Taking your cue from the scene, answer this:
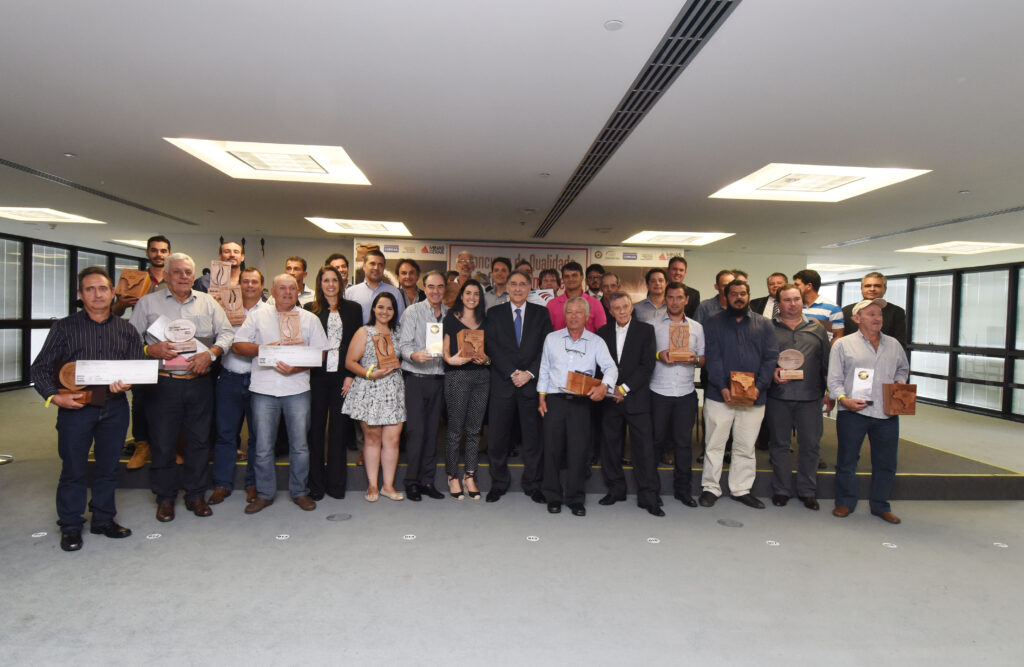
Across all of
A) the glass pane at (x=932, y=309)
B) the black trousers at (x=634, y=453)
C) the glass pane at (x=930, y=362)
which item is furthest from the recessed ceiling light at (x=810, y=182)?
the glass pane at (x=930, y=362)

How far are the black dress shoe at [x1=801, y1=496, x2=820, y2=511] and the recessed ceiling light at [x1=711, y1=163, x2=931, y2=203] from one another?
9.85 feet

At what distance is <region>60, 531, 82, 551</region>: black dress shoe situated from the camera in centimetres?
318

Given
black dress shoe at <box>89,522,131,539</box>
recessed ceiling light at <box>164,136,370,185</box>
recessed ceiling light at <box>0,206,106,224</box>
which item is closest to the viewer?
black dress shoe at <box>89,522,131,539</box>

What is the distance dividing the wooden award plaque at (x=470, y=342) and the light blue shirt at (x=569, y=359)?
0.49 m

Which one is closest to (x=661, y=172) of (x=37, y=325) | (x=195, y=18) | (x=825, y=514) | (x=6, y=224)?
(x=825, y=514)

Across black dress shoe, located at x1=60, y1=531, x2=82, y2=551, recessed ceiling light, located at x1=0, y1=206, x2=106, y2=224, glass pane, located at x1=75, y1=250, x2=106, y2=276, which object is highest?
recessed ceiling light, located at x1=0, y1=206, x2=106, y2=224

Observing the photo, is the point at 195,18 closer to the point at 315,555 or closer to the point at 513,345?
the point at 513,345

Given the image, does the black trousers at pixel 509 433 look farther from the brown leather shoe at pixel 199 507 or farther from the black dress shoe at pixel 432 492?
the brown leather shoe at pixel 199 507

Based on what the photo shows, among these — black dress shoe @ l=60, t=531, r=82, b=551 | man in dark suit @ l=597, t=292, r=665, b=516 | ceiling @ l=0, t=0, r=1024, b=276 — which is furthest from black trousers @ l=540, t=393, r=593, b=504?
black dress shoe @ l=60, t=531, r=82, b=551

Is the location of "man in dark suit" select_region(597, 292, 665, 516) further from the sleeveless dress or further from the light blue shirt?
the sleeveless dress

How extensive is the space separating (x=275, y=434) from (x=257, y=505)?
0.52m

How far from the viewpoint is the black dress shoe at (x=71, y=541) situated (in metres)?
3.18

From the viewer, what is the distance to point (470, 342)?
151 inches

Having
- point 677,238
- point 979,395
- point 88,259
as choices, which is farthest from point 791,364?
point 88,259
